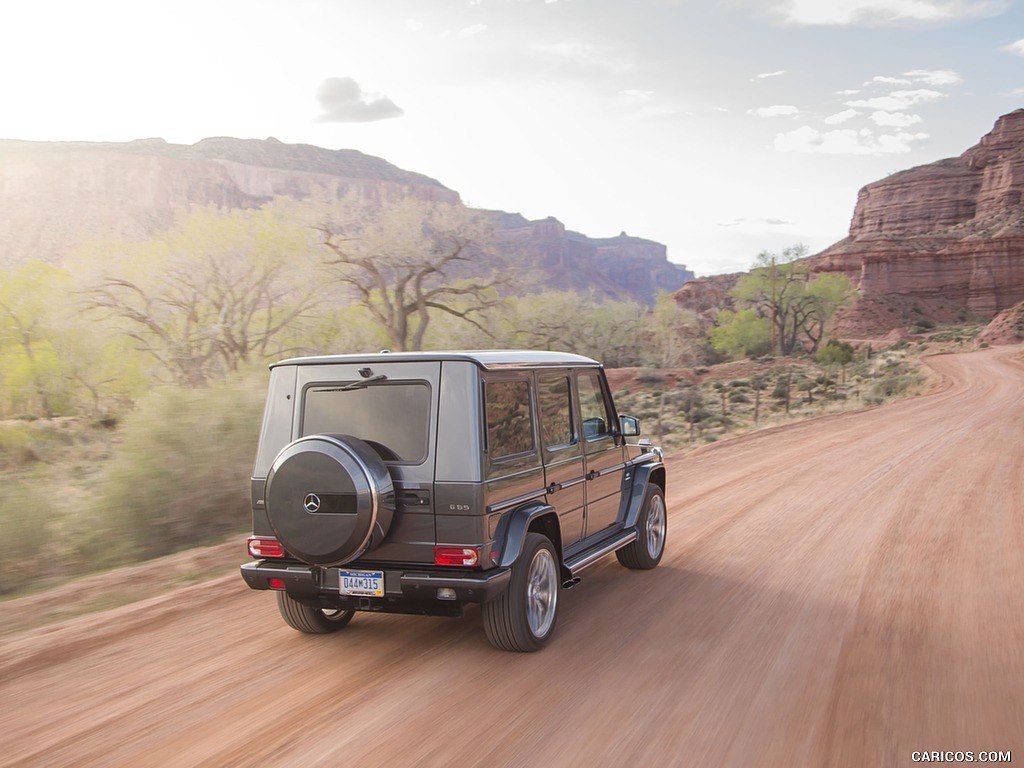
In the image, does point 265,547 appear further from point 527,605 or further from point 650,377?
point 650,377

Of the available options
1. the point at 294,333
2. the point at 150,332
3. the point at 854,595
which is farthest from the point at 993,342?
the point at 854,595

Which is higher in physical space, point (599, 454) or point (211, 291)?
point (211, 291)

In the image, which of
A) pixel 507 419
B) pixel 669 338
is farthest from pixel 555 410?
pixel 669 338

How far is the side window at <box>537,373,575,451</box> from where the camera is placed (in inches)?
218

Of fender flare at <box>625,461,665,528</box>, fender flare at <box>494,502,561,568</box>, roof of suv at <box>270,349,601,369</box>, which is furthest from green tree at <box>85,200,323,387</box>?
fender flare at <box>494,502,561,568</box>

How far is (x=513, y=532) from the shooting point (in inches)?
191

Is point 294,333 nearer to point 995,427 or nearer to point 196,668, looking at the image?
point 995,427

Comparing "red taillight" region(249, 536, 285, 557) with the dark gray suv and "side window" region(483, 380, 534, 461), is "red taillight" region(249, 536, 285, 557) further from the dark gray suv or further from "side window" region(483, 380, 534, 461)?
"side window" region(483, 380, 534, 461)

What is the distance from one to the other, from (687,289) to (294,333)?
89071 mm

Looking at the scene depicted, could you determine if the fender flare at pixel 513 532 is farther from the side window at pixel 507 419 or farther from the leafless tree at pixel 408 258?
the leafless tree at pixel 408 258

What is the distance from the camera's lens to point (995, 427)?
18641mm

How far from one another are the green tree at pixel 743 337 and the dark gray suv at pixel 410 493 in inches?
2473

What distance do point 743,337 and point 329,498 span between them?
64.8 meters

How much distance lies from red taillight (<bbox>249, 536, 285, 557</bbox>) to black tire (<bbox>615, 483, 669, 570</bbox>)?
2.96 meters
